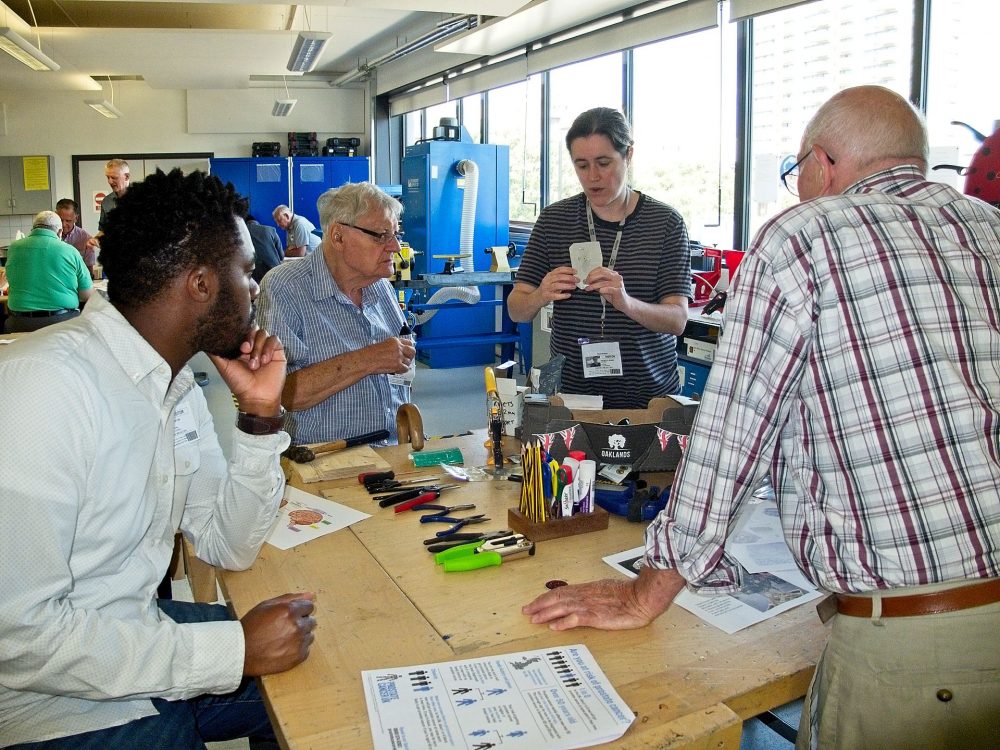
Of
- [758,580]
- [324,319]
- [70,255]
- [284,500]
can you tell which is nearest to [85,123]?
[70,255]

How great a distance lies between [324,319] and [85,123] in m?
12.1

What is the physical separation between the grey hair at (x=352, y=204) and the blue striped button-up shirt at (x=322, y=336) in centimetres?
15

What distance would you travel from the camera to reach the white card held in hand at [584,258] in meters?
2.76

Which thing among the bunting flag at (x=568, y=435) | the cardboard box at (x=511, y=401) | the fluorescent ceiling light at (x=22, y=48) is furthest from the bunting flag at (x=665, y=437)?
the fluorescent ceiling light at (x=22, y=48)

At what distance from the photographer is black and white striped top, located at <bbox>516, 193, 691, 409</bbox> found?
9.16ft

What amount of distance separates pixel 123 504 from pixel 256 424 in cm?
37

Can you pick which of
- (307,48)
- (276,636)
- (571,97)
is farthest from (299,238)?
(276,636)

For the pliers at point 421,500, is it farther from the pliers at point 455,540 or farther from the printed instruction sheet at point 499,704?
the printed instruction sheet at point 499,704

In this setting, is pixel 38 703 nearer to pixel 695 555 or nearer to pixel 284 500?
pixel 284 500

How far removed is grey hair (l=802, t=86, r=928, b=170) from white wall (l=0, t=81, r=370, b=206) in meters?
12.4

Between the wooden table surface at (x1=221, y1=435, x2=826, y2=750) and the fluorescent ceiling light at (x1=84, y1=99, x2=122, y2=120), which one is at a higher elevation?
the fluorescent ceiling light at (x1=84, y1=99, x2=122, y2=120)

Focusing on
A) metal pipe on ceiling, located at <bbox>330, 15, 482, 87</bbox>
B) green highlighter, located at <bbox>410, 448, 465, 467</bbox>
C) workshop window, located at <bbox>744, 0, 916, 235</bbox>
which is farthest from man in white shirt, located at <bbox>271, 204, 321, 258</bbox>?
green highlighter, located at <bbox>410, 448, 465, 467</bbox>

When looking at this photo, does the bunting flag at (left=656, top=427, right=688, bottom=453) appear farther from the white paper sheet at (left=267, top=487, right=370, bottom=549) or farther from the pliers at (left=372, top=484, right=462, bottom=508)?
the white paper sheet at (left=267, top=487, right=370, bottom=549)

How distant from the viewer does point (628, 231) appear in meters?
2.85
